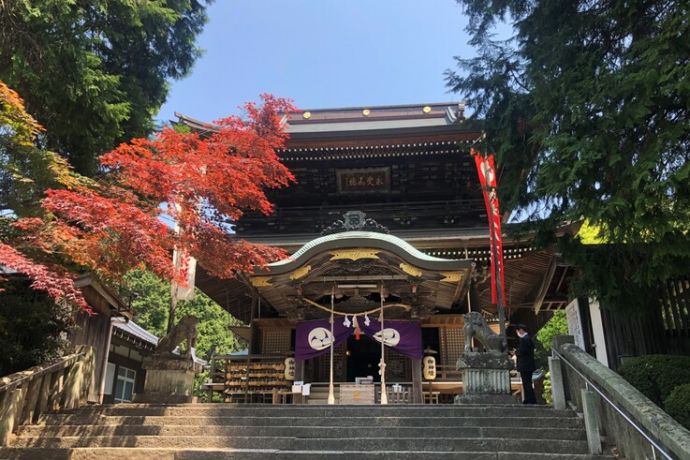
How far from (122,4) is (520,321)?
1594 cm

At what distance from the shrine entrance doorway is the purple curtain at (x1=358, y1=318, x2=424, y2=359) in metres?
2.64

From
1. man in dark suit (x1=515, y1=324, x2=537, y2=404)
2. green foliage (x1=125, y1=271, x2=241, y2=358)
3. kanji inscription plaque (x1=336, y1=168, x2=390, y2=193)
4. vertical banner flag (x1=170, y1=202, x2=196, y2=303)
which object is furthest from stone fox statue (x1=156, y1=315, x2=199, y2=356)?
green foliage (x1=125, y1=271, x2=241, y2=358)

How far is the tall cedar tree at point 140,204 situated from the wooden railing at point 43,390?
3.63 feet

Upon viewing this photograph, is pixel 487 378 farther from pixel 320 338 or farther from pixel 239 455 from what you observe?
pixel 320 338

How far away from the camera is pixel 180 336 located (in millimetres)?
7742

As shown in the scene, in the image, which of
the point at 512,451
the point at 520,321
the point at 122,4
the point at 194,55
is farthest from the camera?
the point at 520,321

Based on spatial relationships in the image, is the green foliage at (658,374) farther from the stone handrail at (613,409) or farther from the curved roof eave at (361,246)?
the curved roof eave at (361,246)

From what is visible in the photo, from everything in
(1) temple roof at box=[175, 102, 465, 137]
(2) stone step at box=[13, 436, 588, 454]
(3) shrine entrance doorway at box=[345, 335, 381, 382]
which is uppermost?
(1) temple roof at box=[175, 102, 465, 137]

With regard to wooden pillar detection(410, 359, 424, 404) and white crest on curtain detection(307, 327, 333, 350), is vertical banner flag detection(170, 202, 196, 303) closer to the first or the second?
white crest on curtain detection(307, 327, 333, 350)

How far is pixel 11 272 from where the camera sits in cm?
764

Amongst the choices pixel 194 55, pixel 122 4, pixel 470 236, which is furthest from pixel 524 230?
pixel 194 55

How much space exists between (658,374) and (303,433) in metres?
4.34

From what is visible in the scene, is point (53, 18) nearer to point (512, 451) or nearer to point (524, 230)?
point (524, 230)

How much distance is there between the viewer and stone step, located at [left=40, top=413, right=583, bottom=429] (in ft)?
19.2
